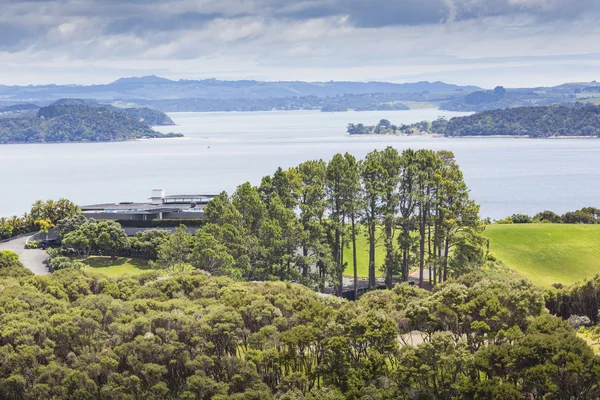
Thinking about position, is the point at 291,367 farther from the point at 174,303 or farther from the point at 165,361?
the point at 174,303

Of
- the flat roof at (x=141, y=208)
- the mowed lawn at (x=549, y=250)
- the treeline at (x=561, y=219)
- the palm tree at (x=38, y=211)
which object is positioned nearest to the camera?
the mowed lawn at (x=549, y=250)

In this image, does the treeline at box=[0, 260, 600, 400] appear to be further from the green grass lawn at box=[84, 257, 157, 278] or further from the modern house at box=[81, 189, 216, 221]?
the modern house at box=[81, 189, 216, 221]

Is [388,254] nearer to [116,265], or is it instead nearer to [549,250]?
[549,250]

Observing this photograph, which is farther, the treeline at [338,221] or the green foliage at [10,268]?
the treeline at [338,221]

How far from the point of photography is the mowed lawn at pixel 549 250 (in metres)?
52.7

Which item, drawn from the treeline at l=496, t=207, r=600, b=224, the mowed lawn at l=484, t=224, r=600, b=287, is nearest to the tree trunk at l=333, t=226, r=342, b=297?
the mowed lawn at l=484, t=224, r=600, b=287

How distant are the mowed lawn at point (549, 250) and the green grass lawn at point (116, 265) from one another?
26030 millimetres

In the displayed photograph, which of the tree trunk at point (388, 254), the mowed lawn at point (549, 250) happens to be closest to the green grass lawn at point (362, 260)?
Answer: the tree trunk at point (388, 254)

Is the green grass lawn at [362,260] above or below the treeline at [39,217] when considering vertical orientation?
below

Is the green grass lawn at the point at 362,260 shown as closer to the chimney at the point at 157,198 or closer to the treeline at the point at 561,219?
the treeline at the point at 561,219

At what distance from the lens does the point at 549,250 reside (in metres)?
56.1

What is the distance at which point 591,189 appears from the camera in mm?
116125

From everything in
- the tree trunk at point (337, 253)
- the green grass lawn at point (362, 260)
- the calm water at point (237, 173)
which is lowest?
the calm water at point (237, 173)

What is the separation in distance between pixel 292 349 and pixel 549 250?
111 feet
